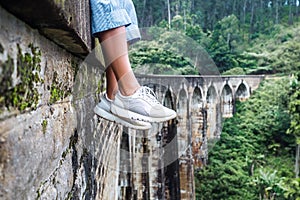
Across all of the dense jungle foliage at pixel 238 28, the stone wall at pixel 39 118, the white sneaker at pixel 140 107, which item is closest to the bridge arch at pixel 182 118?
the dense jungle foliage at pixel 238 28

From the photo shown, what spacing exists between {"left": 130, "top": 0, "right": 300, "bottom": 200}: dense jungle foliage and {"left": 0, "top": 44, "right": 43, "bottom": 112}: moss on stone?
2.11m

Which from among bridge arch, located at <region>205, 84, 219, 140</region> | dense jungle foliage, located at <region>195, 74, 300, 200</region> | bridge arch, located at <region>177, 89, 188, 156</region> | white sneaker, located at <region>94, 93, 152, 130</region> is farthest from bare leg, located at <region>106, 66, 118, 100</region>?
bridge arch, located at <region>205, 84, 219, 140</region>

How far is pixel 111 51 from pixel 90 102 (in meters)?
0.40

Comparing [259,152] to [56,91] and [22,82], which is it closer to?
[56,91]

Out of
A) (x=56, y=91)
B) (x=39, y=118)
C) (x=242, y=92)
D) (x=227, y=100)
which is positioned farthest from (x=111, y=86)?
(x=242, y=92)

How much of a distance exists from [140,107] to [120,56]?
7.3 inches

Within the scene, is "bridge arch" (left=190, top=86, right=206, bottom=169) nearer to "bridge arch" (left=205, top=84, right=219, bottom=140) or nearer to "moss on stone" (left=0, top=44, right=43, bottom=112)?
"bridge arch" (left=205, top=84, right=219, bottom=140)

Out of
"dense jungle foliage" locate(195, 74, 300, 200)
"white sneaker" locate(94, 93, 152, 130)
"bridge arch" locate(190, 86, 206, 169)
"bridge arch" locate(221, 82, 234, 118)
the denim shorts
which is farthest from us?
"bridge arch" locate(221, 82, 234, 118)

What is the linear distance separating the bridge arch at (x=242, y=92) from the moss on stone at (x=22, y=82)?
558 inches

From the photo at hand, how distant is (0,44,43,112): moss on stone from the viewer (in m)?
0.47

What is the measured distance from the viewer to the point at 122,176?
13.1ft

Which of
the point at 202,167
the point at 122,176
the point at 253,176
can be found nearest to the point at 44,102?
the point at 122,176

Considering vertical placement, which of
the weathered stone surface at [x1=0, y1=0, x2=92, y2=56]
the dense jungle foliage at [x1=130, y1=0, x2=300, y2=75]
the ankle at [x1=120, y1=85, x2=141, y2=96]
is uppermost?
the dense jungle foliage at [x1=130, y1=0, x2=300, y2=75]

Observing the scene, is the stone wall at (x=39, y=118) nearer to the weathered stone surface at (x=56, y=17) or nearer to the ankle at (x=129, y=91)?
the weathered stone surface at (x=56, y=17)
